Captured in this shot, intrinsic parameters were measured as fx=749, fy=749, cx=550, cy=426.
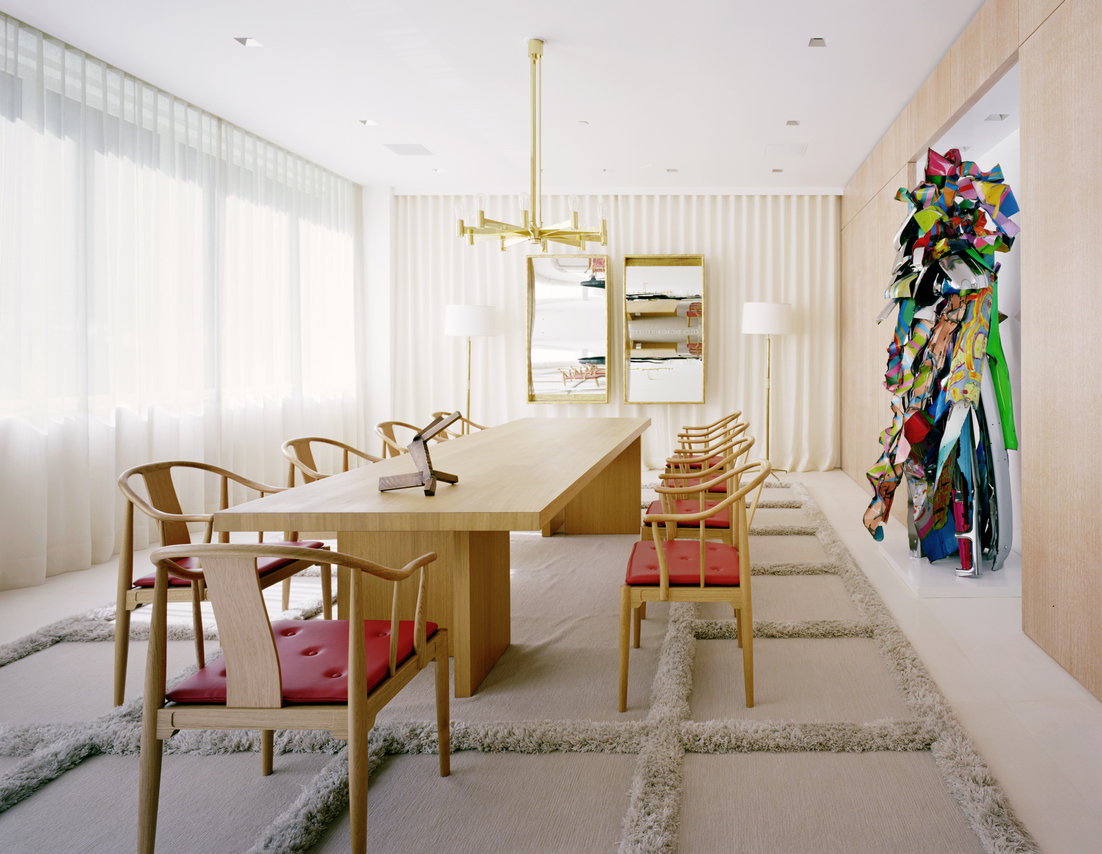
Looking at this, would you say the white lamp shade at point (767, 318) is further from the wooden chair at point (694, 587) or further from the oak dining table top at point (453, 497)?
the wooden chair at point (694, 587)

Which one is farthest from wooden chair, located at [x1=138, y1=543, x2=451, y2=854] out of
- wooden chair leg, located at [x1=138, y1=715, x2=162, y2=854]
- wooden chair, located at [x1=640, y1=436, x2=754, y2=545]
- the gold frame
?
the gold frame

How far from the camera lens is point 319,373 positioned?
275 inches

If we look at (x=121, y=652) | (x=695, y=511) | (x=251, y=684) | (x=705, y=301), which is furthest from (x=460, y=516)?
(x=705, y=301)

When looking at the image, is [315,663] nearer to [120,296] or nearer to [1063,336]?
[1063,336]

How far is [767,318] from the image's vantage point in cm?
712

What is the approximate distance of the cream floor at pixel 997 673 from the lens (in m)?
1.85

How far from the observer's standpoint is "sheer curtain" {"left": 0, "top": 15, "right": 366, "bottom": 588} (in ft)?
13.1

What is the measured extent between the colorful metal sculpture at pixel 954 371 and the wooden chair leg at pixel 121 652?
355 centimetres

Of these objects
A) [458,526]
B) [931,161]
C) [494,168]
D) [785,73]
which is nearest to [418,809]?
[458,526]

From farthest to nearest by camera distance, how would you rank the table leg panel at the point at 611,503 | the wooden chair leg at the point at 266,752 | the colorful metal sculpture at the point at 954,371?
the table leg panel at the point at 611,503, the colorful metal sculpture at the point at 954,371, the wooden chair leg at the point at 266,752

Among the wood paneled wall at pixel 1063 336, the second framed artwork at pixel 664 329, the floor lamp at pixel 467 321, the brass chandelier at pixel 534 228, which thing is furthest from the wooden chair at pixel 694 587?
the second framed artwork at pixel 664 329

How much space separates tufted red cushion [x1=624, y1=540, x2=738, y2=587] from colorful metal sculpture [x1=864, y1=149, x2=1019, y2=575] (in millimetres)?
1720

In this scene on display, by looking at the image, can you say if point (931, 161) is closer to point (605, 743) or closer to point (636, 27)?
point (636, 27)

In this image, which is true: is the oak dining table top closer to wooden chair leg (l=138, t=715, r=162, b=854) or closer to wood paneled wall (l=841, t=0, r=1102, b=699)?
wooden chair leg (l=138, t=715, r=162, b=854)
